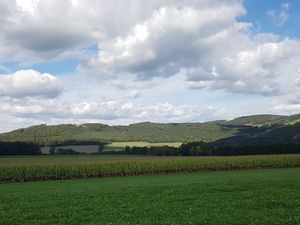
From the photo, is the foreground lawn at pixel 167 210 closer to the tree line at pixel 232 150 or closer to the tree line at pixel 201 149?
the tree line at pixel 232 150

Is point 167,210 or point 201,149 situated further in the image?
point 201,149

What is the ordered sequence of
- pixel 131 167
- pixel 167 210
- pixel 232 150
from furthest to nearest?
pixel 232 150 → pixel 131 167 → pixel 167 210

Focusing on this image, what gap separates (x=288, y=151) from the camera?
120000 millimetres

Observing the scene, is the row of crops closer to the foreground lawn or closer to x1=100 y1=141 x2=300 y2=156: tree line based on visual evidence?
x1=100 y1=141 x2=300 y2=156: tree line

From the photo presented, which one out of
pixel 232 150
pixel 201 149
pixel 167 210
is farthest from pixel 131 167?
pixel 167 210

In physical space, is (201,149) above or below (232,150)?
above

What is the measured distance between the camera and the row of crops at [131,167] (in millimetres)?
68312

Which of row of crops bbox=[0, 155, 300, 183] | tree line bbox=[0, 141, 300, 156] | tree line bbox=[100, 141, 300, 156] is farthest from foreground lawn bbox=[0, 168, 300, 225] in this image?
tree line bbox=[0, 141, 300, 156]

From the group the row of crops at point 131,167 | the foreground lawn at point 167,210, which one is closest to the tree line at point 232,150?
the row of crops at point 131,167

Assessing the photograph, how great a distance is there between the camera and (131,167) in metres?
76.3

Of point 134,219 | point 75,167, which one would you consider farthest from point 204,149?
point 134,219

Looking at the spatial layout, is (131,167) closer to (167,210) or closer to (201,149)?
(201,149)

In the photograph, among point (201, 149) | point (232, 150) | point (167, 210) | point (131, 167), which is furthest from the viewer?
point (201, 149)

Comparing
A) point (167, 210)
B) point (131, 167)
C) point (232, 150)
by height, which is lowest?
point (131, 167)
